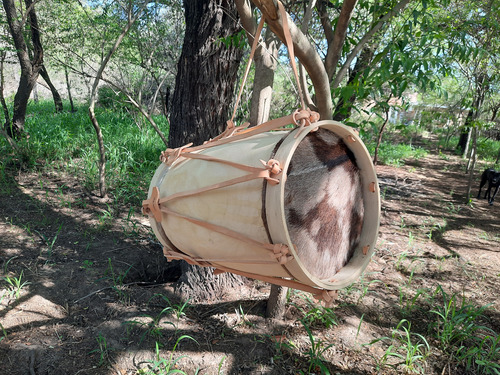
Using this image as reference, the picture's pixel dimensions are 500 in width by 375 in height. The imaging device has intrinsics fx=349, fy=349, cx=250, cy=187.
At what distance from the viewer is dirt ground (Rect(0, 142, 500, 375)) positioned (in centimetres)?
221

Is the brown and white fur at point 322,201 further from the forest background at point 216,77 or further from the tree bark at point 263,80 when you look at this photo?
the tree bark at point 263,80

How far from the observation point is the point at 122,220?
13.0 feet

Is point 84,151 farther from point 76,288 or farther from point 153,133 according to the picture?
point 76,288

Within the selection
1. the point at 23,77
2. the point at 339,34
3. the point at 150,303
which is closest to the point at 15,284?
the point at 150,303

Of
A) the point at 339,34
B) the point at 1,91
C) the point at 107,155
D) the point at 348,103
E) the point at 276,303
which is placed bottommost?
the point at 276,303

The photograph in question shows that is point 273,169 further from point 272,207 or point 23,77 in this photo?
point 23,77

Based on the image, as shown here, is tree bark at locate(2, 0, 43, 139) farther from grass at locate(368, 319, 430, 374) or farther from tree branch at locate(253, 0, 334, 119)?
grass at locate(368, 319, 430, 374)

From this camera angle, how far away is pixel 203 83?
2.61 meters

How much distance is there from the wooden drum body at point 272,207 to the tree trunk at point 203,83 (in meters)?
1.32

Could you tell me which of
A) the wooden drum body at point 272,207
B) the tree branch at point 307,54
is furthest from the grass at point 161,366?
the tree branch at point 307,54

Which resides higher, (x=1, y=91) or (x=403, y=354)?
(x=1, y=91)

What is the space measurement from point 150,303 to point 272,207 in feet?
6.70

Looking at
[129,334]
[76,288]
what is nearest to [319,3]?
[129,334]

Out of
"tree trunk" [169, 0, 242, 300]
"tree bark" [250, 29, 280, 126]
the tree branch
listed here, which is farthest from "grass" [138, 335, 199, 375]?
the tree branch
